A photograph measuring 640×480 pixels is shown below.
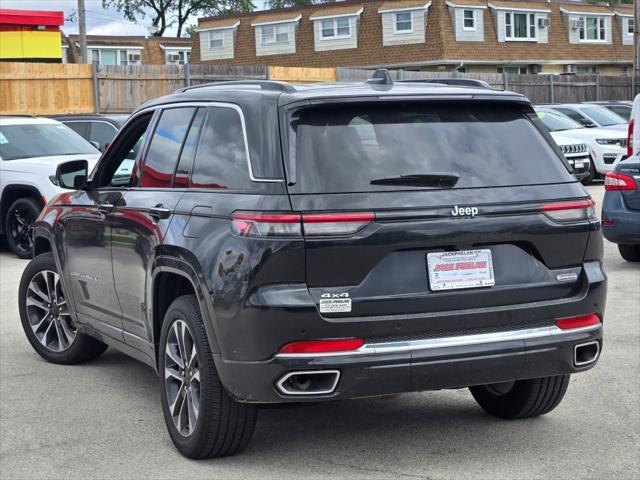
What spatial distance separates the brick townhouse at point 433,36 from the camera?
5803 cm

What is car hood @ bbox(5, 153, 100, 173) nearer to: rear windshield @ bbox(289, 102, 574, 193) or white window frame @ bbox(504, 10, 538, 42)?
rear windshield @ bbox(289, 102, 574, 193)

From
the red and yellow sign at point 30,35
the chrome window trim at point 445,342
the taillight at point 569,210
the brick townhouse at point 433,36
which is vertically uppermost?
the brick townhouse at point 433,36

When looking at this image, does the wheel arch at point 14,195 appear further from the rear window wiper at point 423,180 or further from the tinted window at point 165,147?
the rear window wiper at point 423,180

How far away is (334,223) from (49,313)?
367 centimetres

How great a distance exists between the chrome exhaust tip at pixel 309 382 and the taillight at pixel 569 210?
129 centimetres

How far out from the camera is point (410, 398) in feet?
22.4

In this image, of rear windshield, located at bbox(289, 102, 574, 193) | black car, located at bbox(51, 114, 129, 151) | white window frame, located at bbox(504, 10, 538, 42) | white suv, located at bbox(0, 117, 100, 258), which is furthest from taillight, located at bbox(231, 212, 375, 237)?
white window frame, located at bbox(504, 10, 538, 42)

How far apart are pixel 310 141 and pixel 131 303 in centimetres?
180

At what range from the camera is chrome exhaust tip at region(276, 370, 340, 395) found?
505 centimetres

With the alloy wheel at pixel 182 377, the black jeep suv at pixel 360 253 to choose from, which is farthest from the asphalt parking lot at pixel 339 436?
the black jeep suv at pixel 360 253

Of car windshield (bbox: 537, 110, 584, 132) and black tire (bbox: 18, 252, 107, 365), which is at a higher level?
car windshield (bbox: 537, 110, 584, 132)

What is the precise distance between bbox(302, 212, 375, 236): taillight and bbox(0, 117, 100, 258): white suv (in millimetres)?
9299

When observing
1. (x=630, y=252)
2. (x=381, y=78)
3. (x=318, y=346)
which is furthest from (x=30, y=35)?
(x=318, y=346)

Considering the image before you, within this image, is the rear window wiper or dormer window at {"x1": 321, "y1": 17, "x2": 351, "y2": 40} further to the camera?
dormer window at {"x1": 321, "y1": 17, "x2": 351, "y2": 40}
